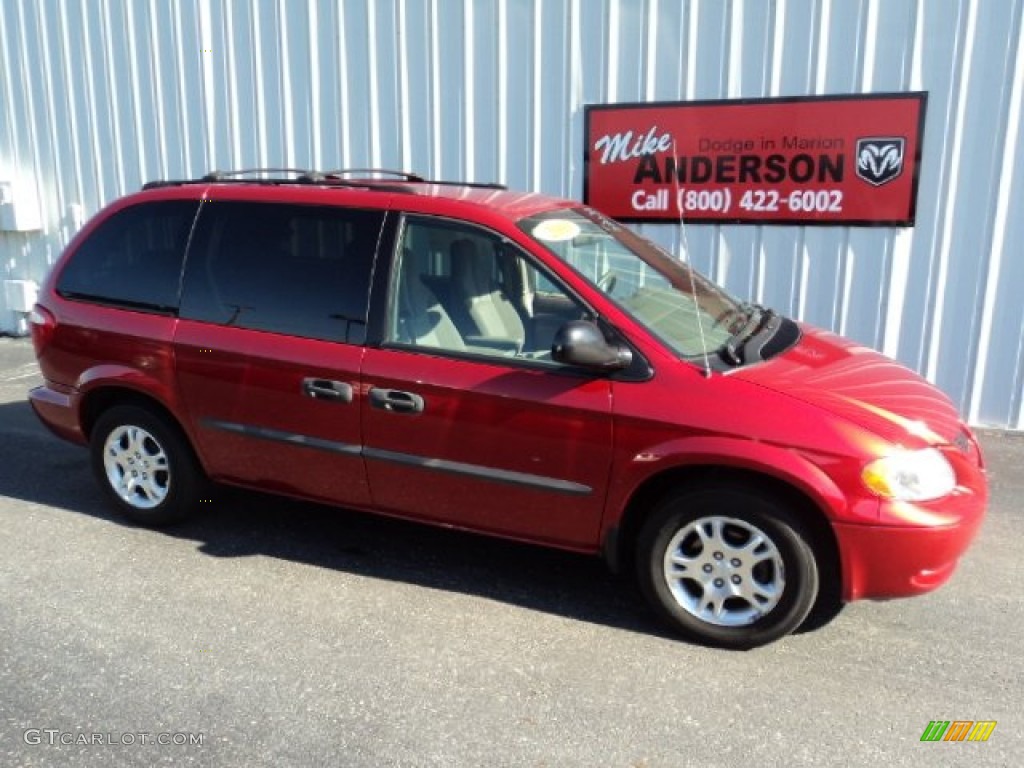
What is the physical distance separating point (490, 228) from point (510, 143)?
378cm

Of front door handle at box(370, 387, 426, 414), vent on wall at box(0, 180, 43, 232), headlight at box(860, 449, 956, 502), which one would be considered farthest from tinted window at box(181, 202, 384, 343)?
vent on wall at box(0, 180, 43, 232)

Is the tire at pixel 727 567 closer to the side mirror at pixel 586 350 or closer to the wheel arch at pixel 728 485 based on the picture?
the wheel arch at pixel 728 485

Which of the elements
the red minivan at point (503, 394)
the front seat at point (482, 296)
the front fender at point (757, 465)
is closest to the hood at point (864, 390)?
the red minivan at point (503, 394)

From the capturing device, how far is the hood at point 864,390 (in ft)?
10.6

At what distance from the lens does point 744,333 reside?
12.8 feet

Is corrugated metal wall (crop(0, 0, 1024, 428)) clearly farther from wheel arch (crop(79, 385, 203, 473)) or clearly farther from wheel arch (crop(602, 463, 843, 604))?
wheel arch (crop(79, 385, 203, 473))

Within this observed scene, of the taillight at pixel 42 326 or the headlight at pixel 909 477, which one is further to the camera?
the taillight at pixel 42 326

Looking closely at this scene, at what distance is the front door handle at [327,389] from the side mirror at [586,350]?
0.99 m

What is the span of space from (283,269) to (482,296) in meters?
1.00

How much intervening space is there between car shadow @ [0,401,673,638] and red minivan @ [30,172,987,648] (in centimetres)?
26

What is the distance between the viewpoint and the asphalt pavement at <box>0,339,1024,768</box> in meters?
2.85

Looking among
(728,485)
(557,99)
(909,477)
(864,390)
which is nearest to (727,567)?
(728,485)

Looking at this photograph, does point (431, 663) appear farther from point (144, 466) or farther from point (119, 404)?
point (119, 404)

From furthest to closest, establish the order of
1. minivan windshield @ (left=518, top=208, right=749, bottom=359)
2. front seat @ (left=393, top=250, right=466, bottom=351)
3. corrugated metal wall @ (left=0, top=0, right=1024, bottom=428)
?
corrugated metal wall @ (left=0, top=0, right=1024, bottom=428), front seat @ (left=393, top=250, right=466, bottom=351), minivan windshield @ (left=518, top=208, right=749, bottom=359)
